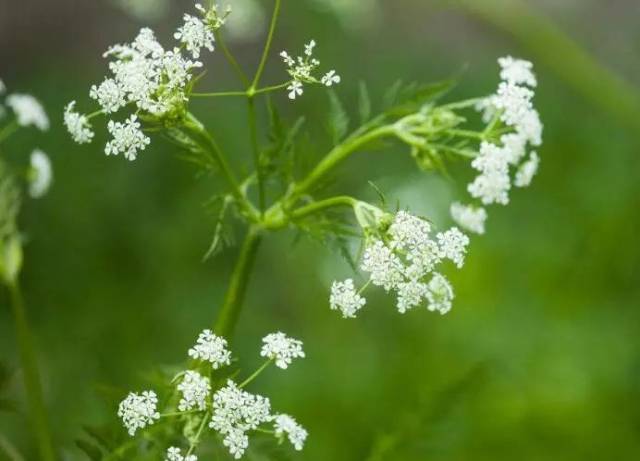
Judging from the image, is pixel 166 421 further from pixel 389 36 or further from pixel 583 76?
pixel 389 36

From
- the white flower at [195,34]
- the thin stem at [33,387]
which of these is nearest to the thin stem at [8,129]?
the thin stem at [33,387]

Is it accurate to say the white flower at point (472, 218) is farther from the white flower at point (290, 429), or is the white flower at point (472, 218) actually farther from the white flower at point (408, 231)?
the white flower at point (290, 429)

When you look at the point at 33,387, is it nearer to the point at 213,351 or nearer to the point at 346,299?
the point at 213,351

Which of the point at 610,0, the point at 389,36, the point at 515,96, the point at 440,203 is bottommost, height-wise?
the point at 515,96

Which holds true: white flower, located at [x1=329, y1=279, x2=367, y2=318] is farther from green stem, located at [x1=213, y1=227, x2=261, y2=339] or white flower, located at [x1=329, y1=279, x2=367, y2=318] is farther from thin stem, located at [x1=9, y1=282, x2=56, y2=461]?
thin stem, located at [x1=9, y1=282, x2=56, y2=461]

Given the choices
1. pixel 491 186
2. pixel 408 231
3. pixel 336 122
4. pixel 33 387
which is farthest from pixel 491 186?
pixel 33 387

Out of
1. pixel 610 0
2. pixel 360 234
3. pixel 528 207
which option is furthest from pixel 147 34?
pixel 610 0

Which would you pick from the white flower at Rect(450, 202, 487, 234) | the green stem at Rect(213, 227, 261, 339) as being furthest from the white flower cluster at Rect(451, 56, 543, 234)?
the green stem at Rect(213, 227, 261, 339)
